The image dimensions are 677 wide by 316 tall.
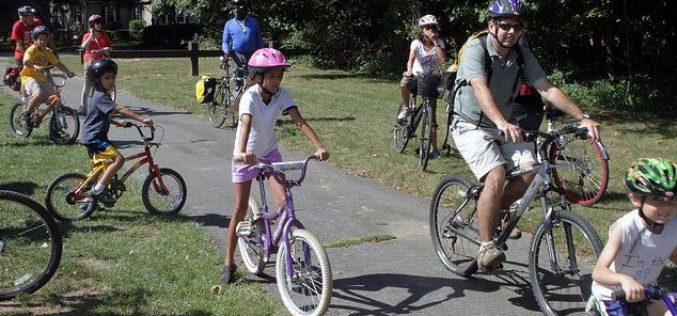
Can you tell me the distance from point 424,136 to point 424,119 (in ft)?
0.87

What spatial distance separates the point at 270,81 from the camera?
4.98 m

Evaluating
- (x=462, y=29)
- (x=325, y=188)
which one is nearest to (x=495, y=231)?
(x=325, y=188)

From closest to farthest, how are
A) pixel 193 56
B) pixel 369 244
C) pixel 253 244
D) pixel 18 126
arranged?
pixel 253 244 → pixel 369 244 → pixel 18 126 → pixel 193 56

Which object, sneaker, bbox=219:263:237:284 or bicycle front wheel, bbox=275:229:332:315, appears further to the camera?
sneaker, bbox=219:263:237:284

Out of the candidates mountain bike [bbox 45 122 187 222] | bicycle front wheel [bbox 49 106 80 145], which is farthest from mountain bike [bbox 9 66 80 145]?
mountain bike [bbox 45 122 187 222]

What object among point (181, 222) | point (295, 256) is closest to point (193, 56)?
point (181, 222)

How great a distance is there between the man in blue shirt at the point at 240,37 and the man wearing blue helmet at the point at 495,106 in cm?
802

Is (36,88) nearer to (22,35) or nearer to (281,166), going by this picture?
(22,35)

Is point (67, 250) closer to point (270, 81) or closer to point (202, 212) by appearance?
point (202, 212)

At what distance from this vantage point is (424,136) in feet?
31.8

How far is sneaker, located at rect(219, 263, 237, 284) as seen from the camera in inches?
209

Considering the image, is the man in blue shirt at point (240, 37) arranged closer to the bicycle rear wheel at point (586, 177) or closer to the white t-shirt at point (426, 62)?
the white t-shirt at point (426, 62)

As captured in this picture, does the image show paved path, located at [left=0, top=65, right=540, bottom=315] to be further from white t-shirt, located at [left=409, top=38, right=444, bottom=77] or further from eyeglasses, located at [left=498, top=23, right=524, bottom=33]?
eyeglasses, located at [left=498, top=23, right=524, bottom=33]

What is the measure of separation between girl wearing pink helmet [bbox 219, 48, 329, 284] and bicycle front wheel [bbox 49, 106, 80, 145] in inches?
245
